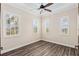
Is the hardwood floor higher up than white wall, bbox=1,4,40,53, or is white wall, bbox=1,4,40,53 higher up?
white wall, bbox=1,4,40,53

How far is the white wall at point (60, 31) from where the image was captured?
1.01m

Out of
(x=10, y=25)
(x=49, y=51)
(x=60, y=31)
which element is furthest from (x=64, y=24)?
(x=10, y=25)

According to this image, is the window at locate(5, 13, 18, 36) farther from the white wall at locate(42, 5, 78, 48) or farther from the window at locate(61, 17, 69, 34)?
the window at locate(61, 17, 69, 34)

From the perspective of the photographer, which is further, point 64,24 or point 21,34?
point 21,34

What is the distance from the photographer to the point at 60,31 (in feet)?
3.37

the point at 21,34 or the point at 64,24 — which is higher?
the point at 64,24

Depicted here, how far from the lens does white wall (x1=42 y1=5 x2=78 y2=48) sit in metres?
1.01

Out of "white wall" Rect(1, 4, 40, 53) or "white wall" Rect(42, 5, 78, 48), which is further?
"white wall" Rect(1, 4, 40, 53)

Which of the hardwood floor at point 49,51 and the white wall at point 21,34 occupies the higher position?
the white wall at point 21,34

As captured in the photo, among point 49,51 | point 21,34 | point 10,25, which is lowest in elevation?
point 49,51

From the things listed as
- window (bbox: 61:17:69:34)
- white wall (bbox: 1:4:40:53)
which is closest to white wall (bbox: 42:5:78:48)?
window (bbox: 61:17:69:34)

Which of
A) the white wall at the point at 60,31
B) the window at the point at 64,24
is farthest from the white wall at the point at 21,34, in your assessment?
the window at the point at 64,24

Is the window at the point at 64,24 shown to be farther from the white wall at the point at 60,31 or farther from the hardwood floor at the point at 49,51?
the hardwood floor at the point at 49,51

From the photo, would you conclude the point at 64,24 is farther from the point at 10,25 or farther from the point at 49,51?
the point at 10,25
